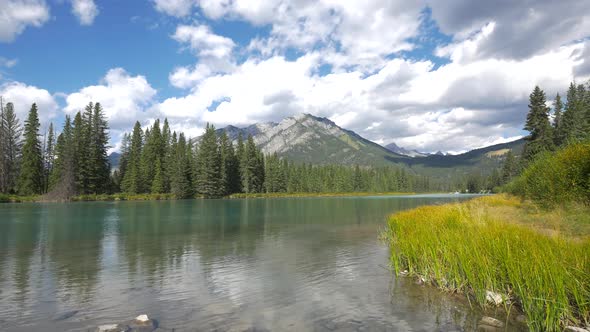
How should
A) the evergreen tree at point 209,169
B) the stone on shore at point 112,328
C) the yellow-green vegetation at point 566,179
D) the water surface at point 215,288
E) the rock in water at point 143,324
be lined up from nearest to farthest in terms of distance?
the stone on shore at point 112,328 → the rock in water at point 143,324 → the water surface at point 215,288 → the yellow-green vegetation at point 566,179 → the evergreen tree at point 209,169

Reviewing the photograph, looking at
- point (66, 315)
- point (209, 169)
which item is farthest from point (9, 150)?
point (66, 315)

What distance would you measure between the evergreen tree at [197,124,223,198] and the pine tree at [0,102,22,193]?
45171 millimetres

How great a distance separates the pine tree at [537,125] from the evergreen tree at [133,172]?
309 ft

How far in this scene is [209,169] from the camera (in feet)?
357

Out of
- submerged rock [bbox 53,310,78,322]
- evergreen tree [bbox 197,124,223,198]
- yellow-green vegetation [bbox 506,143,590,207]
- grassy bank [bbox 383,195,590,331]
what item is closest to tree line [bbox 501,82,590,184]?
→ yellow-green vegetation [bbox 506,143,590,207]

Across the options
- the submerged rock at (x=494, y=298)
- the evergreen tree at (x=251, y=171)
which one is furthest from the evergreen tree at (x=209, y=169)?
the submerged rock at (x=494, y=298)

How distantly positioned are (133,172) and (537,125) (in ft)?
316

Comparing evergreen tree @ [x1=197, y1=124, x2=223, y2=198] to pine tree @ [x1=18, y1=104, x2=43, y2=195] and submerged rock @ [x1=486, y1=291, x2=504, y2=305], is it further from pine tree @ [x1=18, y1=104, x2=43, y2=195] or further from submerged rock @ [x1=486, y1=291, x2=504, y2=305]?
submerged rock @ [x1=486, y1=291, x2=504, y2=305]

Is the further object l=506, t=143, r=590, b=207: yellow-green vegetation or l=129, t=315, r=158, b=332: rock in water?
l=506, t=143, r=590, b=207: yellow-green vegetation

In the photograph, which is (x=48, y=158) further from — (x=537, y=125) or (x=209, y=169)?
(x=537, y=125)

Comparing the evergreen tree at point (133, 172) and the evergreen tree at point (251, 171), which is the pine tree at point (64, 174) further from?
the evergreen tree at point (251, 171)

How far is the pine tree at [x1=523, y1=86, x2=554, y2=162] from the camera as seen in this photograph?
5738 cm

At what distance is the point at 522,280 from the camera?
915cm

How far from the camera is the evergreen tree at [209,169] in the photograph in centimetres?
10919
